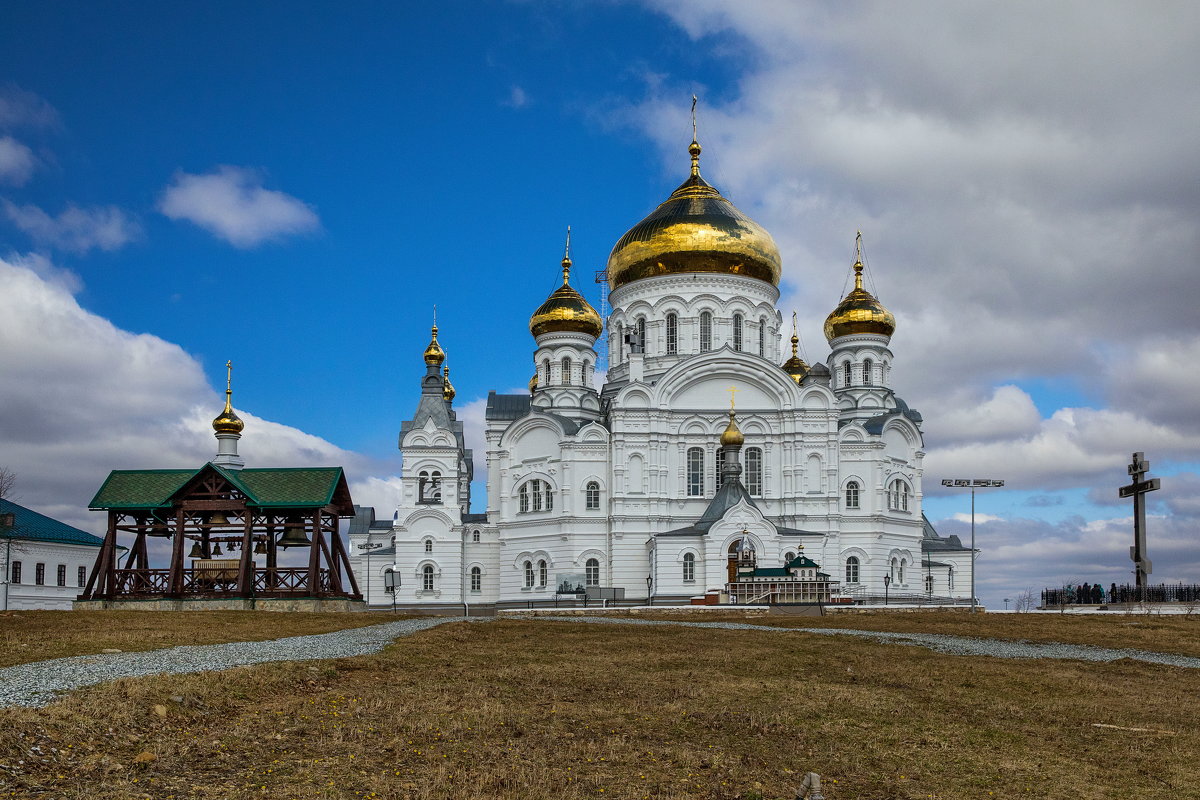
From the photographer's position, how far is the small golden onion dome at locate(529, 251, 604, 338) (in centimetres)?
5397

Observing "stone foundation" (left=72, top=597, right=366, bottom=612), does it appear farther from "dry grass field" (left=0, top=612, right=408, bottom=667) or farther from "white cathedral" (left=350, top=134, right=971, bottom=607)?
"white cathedral" (left=350, top=134, right=971, bottom=607)

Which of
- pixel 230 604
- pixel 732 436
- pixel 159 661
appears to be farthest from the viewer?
pixel 732 436

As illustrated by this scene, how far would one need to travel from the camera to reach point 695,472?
48.5 meters

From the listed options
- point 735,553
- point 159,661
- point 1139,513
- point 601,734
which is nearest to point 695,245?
point 735,553

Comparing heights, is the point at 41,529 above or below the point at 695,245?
below

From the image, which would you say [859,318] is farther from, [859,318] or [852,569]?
[852,569]

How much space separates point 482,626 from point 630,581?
854 inches

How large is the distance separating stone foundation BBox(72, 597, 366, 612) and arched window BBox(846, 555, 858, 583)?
23.9 m

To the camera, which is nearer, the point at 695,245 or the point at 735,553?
the point at 735,553

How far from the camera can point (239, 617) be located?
2661 cm

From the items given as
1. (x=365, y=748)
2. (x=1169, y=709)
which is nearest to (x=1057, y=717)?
(x=1169, y=709)

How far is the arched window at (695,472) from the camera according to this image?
48.3 metres

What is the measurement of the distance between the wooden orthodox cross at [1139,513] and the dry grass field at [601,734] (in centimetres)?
2580

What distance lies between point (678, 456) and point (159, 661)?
3534 centimetres
